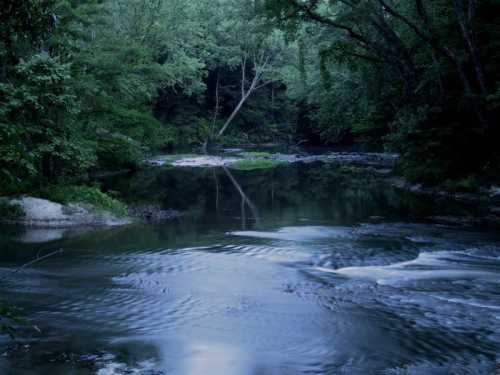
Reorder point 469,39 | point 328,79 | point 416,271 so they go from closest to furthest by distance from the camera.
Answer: point 416,271, point 469,39, point 328,79

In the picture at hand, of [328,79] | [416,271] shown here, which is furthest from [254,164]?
[416,271]

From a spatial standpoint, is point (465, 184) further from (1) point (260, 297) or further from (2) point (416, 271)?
(1) point (260, 297)

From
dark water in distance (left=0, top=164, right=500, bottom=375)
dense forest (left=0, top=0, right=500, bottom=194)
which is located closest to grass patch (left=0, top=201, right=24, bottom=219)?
dense forest (left=0, top=0, right=500, bottom=194)

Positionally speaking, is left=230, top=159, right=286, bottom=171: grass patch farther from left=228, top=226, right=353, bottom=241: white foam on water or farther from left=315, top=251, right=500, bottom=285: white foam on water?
left=315, top=251, right=500, bottom=285: white foam on water

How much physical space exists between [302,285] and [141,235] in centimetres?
573

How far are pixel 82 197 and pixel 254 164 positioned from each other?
21.0m

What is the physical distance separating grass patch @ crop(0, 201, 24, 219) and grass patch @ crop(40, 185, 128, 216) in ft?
2.47

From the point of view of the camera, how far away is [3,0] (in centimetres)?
496

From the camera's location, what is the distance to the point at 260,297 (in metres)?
9.62

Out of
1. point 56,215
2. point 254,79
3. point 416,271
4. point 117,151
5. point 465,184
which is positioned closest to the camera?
point 416,271

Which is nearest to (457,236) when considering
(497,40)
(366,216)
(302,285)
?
(366,216)

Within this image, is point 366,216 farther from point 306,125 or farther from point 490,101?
point 306,125

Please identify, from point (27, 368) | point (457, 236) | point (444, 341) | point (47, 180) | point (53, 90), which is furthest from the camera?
point (47, 180)

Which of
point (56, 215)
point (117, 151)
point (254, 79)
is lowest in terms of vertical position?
point (56, 215)
